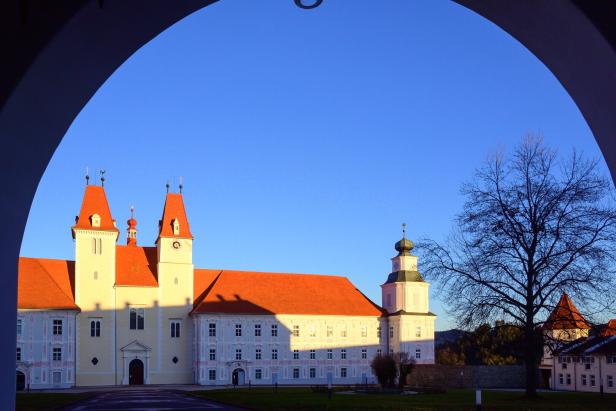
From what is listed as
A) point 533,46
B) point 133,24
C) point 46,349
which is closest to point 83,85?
point 133,24

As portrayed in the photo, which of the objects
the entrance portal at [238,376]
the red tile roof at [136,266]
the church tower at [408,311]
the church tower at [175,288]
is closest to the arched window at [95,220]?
the red tile roof at [136,266]

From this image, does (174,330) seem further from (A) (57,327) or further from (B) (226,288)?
(A) (57,327)

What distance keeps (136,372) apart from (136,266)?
31.5 feet

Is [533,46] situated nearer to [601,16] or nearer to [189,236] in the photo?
[601,16]

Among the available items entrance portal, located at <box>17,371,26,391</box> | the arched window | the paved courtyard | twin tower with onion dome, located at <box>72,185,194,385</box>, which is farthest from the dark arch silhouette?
the arched window

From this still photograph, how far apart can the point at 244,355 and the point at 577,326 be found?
145 feet

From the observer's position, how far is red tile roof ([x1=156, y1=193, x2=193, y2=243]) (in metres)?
69.4

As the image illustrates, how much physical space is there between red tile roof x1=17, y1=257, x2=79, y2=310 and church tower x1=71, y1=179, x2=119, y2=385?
1437 millimetres

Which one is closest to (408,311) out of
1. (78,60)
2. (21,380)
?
(21,380)

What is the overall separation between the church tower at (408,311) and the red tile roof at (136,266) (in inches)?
958

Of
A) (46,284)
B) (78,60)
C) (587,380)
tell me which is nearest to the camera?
(78,60)

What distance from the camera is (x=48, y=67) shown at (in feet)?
13.2

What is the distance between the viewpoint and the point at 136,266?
6900 cm

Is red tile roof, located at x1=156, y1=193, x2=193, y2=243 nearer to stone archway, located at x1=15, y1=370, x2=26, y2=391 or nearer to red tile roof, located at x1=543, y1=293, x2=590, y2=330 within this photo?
stone archway, located at x1=15, y1=370, x2=26, y2=391
